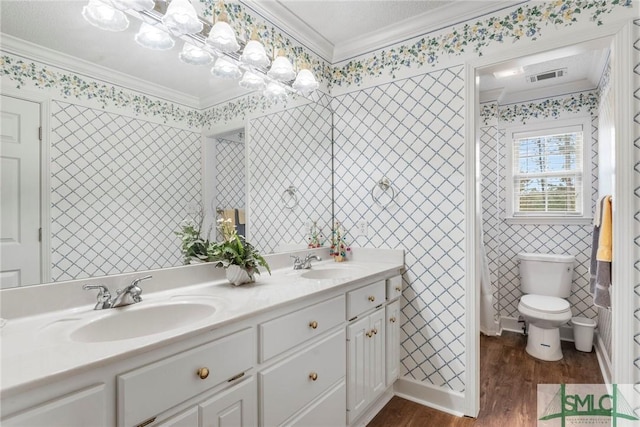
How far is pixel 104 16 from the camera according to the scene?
1.34 metres

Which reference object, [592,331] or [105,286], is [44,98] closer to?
[105,286]

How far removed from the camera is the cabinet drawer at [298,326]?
1.27 metres

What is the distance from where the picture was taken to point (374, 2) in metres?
2.03

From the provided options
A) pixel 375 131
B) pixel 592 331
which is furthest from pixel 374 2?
pixel 592 331

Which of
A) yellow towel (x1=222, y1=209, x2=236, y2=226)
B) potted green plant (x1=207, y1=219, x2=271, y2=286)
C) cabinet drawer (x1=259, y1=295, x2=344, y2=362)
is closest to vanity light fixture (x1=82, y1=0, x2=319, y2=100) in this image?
yellow towel (x1=222, y1=209, x2=236, y2=226)

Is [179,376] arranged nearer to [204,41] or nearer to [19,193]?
[19,193]

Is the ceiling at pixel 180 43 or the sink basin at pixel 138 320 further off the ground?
the ceiling at pixel 180 43

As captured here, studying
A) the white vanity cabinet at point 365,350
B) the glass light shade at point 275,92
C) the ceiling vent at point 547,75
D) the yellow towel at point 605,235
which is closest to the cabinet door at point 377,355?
the white vanity cabinet at point 365,350

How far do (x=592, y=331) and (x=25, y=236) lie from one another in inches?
158

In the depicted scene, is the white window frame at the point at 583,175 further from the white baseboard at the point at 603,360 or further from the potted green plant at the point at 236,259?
the potted green plant at the point at 236,259

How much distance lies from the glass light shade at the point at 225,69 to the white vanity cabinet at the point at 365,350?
1353 millimetres

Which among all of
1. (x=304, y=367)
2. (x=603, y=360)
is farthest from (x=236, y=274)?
(x=603, y=360)

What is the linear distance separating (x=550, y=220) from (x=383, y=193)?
6.79 feet

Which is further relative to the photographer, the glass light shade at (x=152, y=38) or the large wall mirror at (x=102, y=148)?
the glass light shade at (x=152, y=38)
